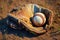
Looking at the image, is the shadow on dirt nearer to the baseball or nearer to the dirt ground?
the dirt ground

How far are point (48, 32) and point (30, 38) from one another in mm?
405

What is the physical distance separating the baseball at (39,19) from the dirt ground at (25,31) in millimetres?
248

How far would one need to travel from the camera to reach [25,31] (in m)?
4.24

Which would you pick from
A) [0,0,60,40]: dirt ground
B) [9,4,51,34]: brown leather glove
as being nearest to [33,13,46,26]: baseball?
[9,4,51,34]: brown leather glove

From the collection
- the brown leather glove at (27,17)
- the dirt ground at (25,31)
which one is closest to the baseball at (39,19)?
the brown leather glove at (27,17)

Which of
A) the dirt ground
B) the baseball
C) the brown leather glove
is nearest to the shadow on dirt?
the dirt ground

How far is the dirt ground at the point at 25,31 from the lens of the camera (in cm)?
411

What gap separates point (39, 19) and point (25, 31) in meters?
0.40

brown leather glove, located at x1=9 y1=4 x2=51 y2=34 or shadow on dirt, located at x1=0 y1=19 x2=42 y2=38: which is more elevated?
brown leather glove, located at x1=9 y1=4 x2=51 y2=34

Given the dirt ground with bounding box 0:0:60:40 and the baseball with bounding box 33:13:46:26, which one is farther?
the baseball with bounding box 33:13:46:26

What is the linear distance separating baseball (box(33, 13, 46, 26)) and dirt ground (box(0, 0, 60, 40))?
0.81 ft

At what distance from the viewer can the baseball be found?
4.24 meters

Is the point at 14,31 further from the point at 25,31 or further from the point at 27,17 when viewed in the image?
the point at 27,17

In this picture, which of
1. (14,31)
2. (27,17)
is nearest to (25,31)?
(14,31)
